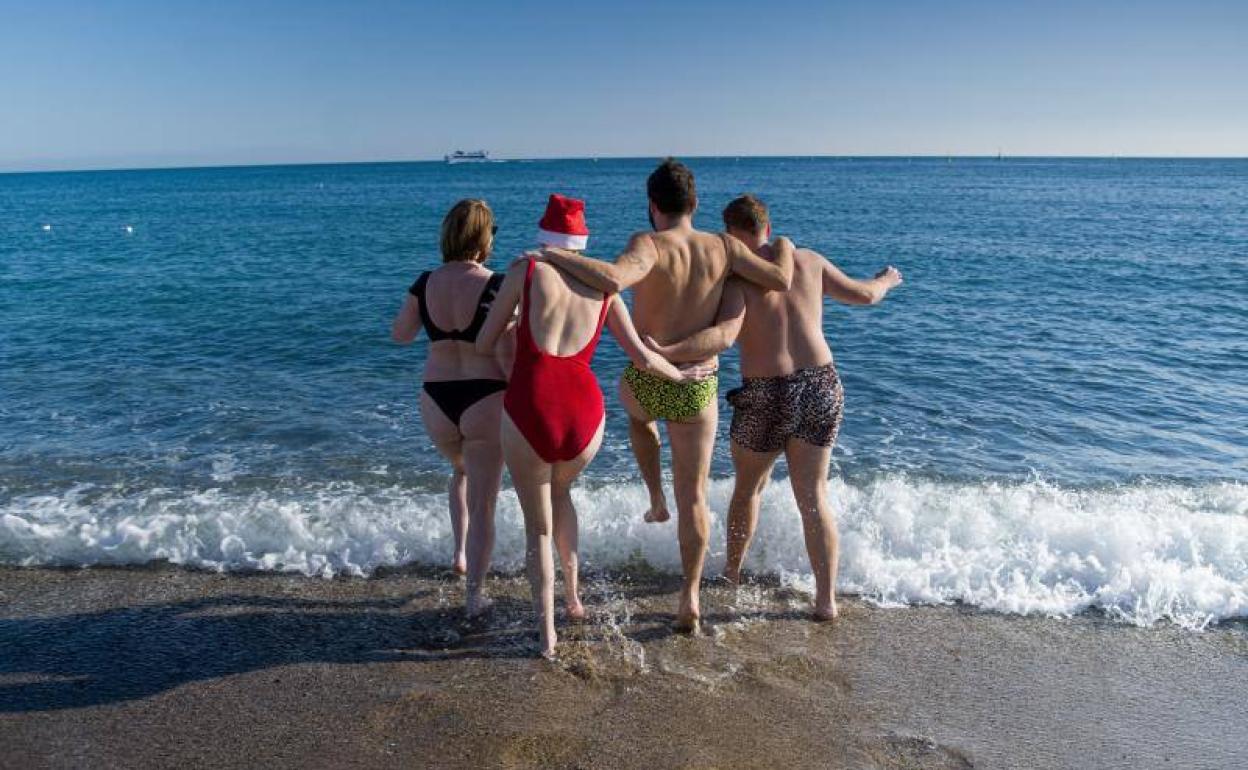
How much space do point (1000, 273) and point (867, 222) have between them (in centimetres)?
1596

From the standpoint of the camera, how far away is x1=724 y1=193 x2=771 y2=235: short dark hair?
14.1 ft

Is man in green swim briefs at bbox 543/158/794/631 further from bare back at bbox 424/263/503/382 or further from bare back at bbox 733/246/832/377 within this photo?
bare back at bbox 424/263/503/382

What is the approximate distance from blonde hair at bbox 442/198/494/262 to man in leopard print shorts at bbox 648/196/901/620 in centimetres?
124

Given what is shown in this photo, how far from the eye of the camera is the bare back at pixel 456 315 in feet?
13.8

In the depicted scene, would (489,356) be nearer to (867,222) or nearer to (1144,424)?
(1144,424)

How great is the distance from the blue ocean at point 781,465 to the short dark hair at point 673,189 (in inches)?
93.7

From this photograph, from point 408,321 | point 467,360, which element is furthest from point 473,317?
point 408,321

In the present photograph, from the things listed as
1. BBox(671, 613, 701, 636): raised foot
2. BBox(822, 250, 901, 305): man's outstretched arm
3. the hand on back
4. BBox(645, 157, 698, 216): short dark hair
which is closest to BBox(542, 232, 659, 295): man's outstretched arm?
BBox(645, 157, 698, 216): short dark hair

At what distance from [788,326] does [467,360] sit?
1.69 m

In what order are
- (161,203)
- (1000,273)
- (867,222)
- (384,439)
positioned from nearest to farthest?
(384,439), (1000,273), (867,222), (161,203)

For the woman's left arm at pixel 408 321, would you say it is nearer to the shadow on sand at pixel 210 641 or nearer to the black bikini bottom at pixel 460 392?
the black bikini bottom at pixel 460 392

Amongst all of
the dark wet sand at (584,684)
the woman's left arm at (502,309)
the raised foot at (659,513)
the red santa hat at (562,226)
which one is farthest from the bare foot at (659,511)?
the red santa hat at (562,226)

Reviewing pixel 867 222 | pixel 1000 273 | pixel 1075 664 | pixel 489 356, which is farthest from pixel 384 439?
pixel 867 222

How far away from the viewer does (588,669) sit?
13.1 feet
